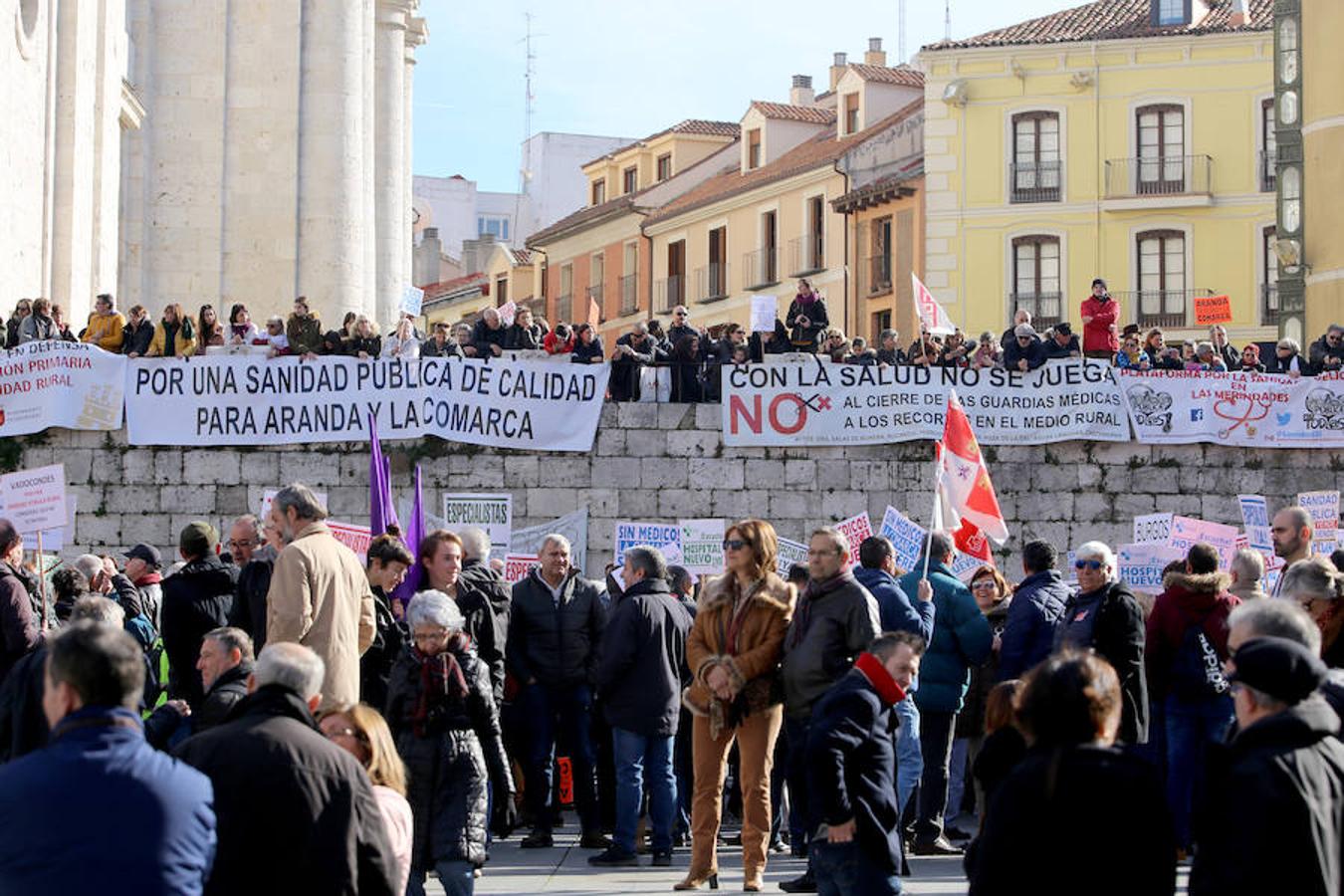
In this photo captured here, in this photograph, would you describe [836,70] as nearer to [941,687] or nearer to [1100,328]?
[1100,328]

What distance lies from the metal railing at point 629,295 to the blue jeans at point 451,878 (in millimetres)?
42563

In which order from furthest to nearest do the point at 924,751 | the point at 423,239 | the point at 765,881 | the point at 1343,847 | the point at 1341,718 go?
the point at 423,239, the point at 924,751, the point at 765,881, the point at 1341,718, the point at 1343,847

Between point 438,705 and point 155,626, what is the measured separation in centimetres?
501

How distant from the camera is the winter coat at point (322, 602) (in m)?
8.81

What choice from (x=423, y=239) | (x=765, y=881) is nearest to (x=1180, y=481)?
(x=765, y=881)

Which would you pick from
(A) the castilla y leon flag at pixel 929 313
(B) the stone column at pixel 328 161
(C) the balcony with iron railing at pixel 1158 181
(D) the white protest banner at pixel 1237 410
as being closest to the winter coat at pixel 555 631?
(A) the castilla y leon flag at pixel 929 313

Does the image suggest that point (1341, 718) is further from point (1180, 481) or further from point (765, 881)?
point (1180, 481)

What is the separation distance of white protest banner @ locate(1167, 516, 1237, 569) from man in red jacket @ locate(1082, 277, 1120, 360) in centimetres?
306

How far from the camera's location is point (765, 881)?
10.5 metres

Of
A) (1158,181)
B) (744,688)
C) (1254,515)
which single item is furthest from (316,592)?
(1158,181)

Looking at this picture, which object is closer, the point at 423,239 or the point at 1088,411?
the point at 1088,411

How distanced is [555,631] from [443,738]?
3.71m

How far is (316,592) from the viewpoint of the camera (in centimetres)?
890

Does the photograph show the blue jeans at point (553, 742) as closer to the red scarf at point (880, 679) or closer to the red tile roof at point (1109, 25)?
the red scarf at point (880, 679)
